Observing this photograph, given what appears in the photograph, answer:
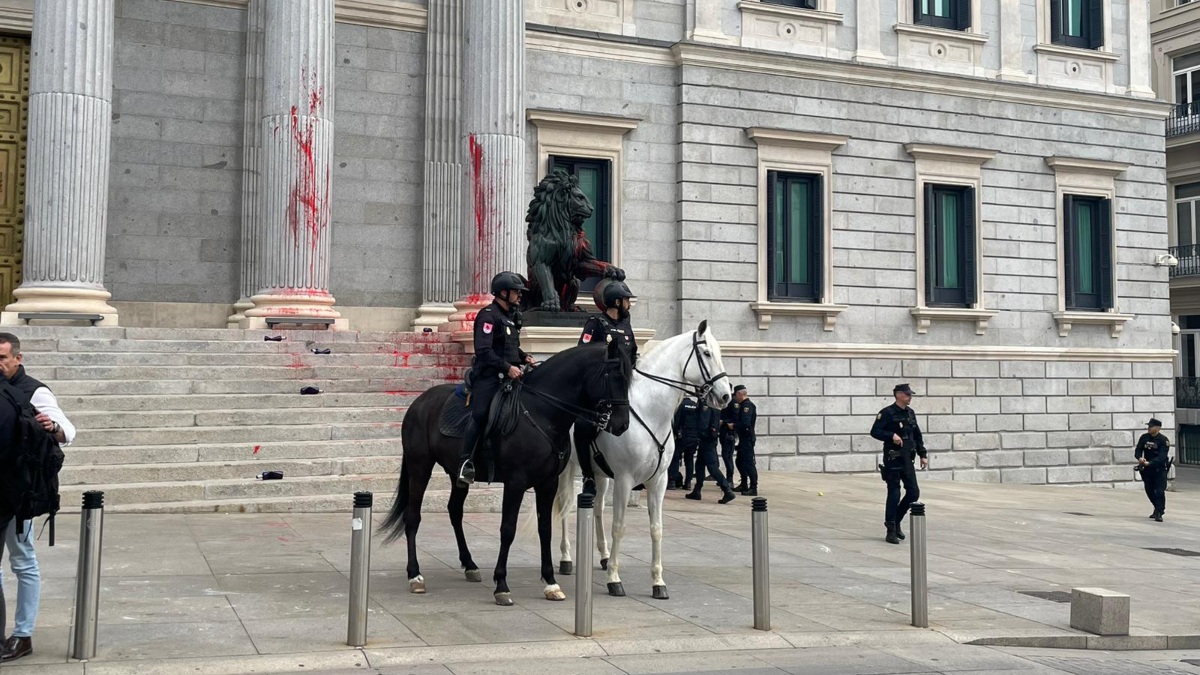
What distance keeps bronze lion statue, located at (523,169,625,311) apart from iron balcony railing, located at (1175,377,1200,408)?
105 feet

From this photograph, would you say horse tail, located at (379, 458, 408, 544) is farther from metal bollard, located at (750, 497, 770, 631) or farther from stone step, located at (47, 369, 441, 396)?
stone step, located at (47, 369, 441, 396)

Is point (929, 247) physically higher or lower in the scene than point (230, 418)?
higher

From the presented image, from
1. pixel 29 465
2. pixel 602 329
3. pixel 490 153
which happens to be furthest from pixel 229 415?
pixel 29 465

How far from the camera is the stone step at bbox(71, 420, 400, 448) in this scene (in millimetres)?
14688

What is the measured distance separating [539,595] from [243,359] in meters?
9.23

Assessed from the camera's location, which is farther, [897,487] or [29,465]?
[897,487]

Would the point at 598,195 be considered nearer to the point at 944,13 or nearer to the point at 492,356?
the point at 944,13

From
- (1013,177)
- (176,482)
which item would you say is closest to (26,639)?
(176,482)

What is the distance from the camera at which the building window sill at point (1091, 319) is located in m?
27.1

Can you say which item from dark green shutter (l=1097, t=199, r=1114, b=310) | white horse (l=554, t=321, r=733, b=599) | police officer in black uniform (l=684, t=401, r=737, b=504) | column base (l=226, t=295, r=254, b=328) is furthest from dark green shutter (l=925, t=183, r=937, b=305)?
white horse (l=554, t=321, r=733, b=599)

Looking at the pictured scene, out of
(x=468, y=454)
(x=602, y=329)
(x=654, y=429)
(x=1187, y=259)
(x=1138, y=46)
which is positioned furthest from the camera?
(x=1187, y=259)

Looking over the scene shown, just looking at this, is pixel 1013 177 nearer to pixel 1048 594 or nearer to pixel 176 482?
pixel 1048 594

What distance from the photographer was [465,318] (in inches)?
786

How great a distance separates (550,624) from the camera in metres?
8.80
